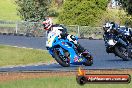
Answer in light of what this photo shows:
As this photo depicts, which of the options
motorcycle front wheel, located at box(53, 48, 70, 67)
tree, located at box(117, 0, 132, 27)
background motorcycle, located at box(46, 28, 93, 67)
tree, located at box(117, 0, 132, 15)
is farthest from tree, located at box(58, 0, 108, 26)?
motorcycle front wheel, located at box(53, 48, 70, 67)

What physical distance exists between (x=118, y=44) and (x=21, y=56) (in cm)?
984

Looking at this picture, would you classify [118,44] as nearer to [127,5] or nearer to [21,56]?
[21,56]

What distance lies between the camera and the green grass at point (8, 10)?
70656 millimetres

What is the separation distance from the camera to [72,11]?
5009cm

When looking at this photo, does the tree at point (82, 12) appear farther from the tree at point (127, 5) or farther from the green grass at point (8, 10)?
the green grass at point (8, 10)

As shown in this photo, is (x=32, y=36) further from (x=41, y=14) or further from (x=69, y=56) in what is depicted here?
(x=69, y=56)

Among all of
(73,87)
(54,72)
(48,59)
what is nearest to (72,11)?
(48,59)

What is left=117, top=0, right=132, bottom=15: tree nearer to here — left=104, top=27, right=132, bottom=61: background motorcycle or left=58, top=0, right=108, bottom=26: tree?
left=58, top=0, right=108, bottom=26: tree

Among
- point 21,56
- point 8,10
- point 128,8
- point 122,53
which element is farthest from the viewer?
point 8,10

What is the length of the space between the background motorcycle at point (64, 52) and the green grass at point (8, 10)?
171 feet

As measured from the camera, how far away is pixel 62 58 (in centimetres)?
1666

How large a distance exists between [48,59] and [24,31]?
1919 cm

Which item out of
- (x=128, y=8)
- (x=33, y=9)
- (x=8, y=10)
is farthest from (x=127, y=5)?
(x=8, y=10)

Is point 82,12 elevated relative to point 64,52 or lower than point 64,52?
lower
